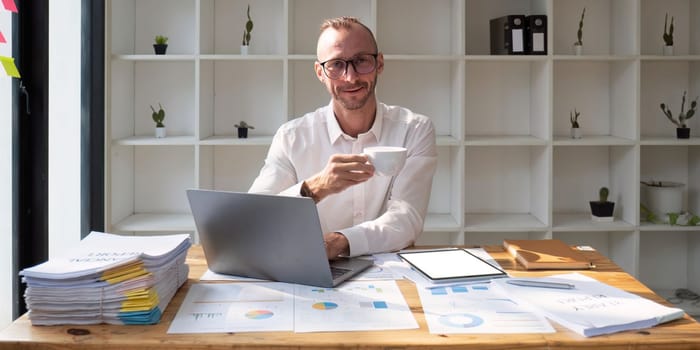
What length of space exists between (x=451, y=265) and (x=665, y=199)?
2.32m

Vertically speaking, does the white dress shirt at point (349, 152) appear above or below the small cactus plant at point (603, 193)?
above

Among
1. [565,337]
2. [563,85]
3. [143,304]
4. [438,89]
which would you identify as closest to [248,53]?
[438,89]

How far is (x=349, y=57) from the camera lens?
2254mm

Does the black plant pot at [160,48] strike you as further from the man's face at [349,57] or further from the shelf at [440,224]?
the shelf at [440,224]

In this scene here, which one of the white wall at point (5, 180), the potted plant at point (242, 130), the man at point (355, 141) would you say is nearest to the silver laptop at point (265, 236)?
the man at point (355, 141)

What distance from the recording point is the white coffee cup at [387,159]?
1.64 metres

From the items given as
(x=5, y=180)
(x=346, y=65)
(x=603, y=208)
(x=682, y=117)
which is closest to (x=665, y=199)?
(x=603, y=208)

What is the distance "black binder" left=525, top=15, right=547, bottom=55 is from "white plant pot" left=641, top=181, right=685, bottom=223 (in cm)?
95

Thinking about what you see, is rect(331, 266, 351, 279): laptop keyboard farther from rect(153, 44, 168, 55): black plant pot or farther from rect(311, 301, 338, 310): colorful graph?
rect(153, 44, 168, 55): black plant pot

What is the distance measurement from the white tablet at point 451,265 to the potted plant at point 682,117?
2192mm

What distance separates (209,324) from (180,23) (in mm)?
2720

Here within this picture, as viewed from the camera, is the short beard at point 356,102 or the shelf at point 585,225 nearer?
the short beard at point 356,102

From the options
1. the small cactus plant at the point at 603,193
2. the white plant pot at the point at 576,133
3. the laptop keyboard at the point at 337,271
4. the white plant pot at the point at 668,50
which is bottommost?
the laptop keyboard at the point at 337,271

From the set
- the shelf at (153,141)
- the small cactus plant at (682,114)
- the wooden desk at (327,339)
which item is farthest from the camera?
the small cactus plant at (682,114)
